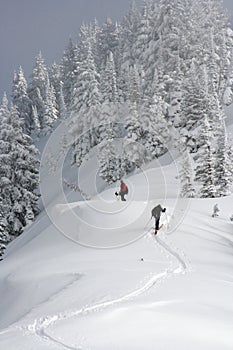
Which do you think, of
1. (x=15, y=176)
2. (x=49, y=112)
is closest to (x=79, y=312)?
(x=15, y=176)

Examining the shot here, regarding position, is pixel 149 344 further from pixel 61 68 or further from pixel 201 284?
pixel 61 68

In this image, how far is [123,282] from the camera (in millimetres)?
11133

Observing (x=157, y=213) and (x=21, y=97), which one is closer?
(x=157, y=213)

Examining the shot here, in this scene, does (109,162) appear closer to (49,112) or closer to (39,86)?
(49,112)

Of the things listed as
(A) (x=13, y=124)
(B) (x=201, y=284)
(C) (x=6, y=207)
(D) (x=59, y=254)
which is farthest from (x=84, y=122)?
(B) (x=201, y=284)

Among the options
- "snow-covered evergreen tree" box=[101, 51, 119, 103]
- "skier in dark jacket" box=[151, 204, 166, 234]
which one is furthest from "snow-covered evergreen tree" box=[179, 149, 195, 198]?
"snow-covered evergreen tree" box=[101, 51, 119, 103]

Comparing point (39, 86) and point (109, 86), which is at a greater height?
point (39, 86)

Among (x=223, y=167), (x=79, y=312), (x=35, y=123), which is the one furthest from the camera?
(x=35, y=123)

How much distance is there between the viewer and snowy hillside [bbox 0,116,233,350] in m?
7.11

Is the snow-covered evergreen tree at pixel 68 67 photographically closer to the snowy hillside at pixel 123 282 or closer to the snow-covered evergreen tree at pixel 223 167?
the snow-covered evergreen tree at pixel 223 167

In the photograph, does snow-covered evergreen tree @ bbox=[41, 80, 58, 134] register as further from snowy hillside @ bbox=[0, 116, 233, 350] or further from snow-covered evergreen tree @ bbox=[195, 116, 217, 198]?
snowy hillside @ bbox=[0, 116, 233, 350]

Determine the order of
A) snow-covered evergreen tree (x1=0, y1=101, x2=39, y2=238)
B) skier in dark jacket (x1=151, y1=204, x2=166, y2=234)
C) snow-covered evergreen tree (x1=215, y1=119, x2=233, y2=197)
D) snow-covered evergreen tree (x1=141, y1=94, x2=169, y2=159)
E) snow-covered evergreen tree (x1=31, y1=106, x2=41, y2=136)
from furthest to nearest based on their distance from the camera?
snow-covered evergreen tree (x1=31, y1=106, x2=41, y2=136), snow-covered evergreen tree (x1=141, y1=94, x2=169, y2=159), snow-covered evergreen tree (x1=0, y1=101, x2=39, y2=238), snow-covered evergreen tree (x1=215, y1=119, x2=233, y2=197), skier in dark jacket (x1=151, y1=204, x2=166, y2=234)

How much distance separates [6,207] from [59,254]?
21.9 m

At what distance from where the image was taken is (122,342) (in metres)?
6.69
